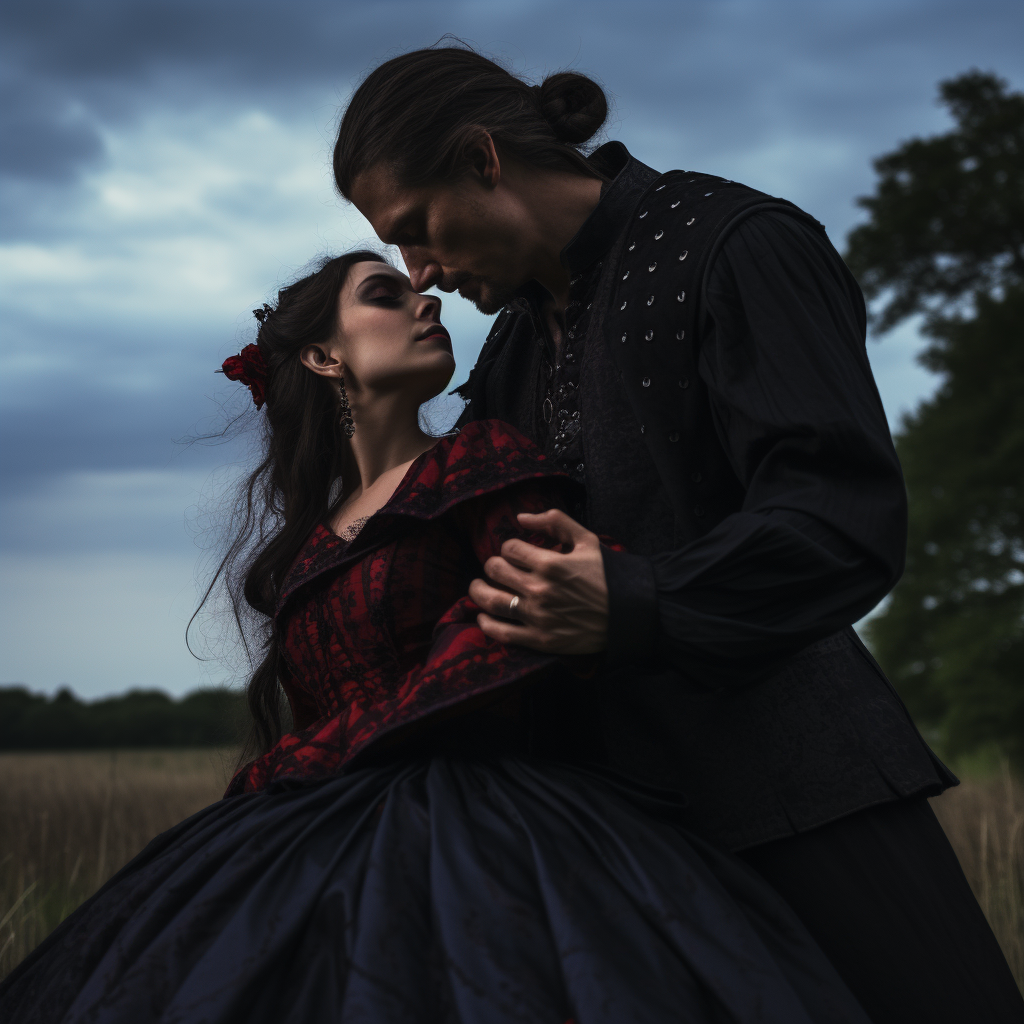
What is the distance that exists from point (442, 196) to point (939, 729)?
14.3 m

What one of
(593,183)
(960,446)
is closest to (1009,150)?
(960,446)

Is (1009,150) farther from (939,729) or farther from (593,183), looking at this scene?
(593,183)

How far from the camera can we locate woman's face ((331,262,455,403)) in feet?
8.59

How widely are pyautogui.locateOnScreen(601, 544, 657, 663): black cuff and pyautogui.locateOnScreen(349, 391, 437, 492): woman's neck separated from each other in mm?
1090

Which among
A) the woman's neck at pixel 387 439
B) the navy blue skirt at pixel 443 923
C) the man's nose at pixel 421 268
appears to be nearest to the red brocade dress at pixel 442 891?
the navy blue skirt at pixel 443 923

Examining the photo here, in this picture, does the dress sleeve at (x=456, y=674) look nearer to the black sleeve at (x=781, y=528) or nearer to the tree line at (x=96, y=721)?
the black sleeve at (x=781, y=528)

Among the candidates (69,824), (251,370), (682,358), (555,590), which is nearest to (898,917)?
(555,590)

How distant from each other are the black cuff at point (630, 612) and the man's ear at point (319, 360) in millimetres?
1318

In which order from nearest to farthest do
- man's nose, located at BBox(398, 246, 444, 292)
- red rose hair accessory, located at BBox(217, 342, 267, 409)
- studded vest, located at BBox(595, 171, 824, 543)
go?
studded vest, located at BBox(595, 171, 824, 543) → man's nose, located at BBox(398, 246, 444, 292) → red rose hair accessory, located at BBox(217, 342, 267, 409)

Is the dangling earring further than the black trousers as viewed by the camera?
Yes

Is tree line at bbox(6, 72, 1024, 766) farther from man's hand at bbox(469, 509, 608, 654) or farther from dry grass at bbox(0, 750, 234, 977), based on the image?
man's hand at bbox(469, 509, 608, 654)

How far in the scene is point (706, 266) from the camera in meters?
1.97

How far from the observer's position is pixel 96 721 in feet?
45.2

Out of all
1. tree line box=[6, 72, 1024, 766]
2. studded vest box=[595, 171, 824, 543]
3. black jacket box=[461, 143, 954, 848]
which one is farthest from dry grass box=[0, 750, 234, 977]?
tree line box=[6, 72, 1024, 766]
